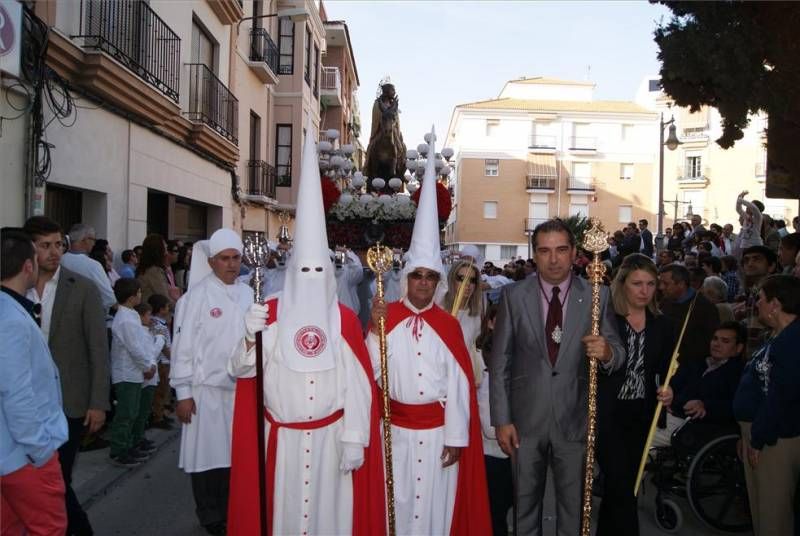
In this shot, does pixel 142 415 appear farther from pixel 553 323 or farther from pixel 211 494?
pixel 553 323

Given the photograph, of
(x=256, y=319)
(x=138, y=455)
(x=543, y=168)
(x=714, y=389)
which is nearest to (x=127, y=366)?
(x=138, y=455)

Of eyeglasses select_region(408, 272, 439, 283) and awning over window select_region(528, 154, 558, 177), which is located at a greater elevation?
awning over window select_region(528, 154, 558, 177)

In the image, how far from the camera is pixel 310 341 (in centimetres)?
425

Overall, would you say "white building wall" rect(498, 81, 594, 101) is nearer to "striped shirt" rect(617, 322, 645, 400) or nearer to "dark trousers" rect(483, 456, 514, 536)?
"striped shirt" rect(617, 322, 645, 400)

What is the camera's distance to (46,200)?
32.5 feet

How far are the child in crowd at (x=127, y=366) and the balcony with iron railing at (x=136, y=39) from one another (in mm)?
4374

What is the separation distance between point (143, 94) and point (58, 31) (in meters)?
2.39

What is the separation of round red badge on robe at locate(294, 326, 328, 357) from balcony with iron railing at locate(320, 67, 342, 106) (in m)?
29.9

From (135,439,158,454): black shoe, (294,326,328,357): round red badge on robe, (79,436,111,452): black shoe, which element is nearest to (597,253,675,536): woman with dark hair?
(294,326,328,357): round red badge on robe

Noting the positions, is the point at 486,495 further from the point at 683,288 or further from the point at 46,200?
the point at 46,200

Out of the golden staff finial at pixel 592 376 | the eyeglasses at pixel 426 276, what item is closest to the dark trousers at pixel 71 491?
the eyeglasses at pixel 426 276

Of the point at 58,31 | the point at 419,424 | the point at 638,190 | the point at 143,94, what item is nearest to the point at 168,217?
the point at 143,94

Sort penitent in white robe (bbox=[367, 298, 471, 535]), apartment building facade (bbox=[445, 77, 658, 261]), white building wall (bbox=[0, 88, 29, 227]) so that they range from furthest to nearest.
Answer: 1. apartment building facade (bbox=[445, 77, 658, 261])
2. white building wall (bbox=[0, 88, 29, 227])
3. penitent in white robe (bbox=[367, 298, 471, 535])

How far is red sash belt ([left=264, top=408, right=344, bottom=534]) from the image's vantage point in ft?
14.1
